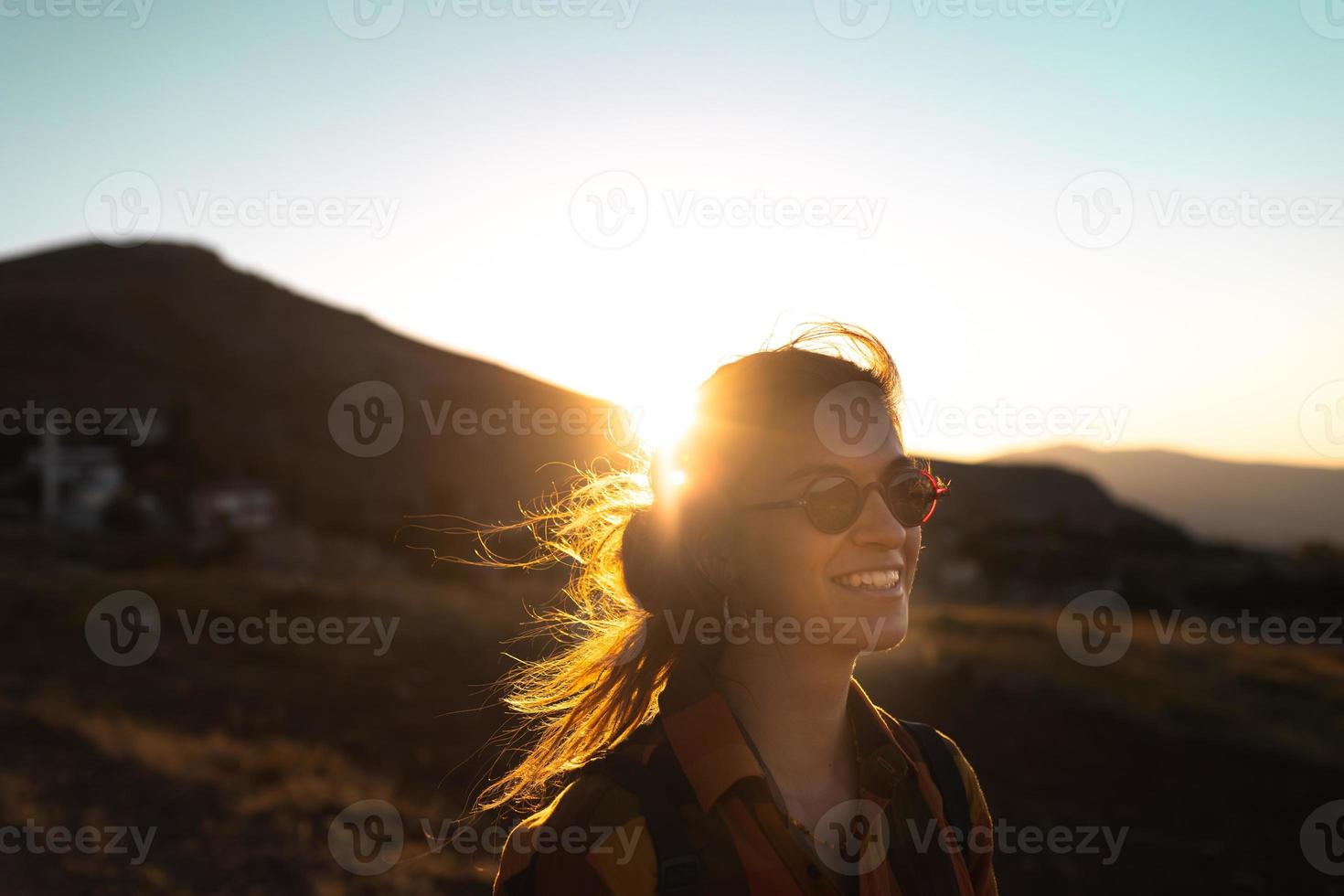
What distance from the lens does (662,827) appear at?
67.3 inches

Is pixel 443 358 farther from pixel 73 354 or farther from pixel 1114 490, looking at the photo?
pixel 1114 490

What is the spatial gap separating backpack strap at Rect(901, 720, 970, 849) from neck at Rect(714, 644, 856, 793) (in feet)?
0.61

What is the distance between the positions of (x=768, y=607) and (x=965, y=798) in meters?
0.64
